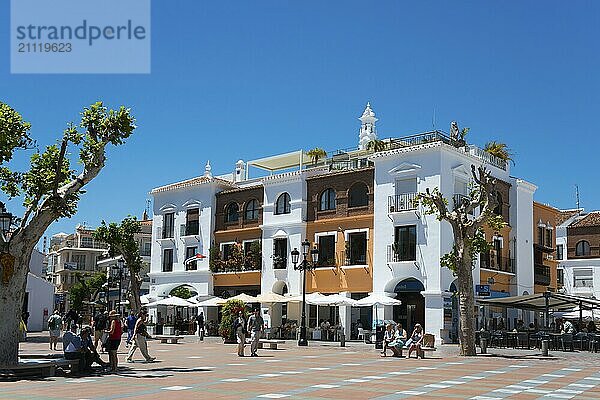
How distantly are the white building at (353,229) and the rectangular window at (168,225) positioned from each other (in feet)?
0.24

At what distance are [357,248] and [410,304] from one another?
451 cm

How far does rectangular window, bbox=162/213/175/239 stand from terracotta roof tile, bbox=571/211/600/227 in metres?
34.1

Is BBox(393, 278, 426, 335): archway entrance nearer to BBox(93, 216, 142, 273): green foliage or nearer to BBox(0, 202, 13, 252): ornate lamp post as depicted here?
BBox(93, 216, 142, 273): green foliage

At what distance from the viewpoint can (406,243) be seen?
1614 inches

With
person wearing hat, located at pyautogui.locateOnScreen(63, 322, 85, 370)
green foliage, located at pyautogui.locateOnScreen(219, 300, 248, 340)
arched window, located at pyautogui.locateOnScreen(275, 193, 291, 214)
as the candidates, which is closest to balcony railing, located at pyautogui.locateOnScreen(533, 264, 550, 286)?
arched window, located at pyautogui.locateOnScreen(275, 193, 291, 214)

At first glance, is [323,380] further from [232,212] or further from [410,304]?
[232,212]

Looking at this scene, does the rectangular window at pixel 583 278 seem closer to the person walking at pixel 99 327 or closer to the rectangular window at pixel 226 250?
the rectangular window at pixel 226 250

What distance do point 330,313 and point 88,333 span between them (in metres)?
27.3

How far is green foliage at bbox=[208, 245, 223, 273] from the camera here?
50900mm

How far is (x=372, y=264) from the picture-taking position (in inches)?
1672

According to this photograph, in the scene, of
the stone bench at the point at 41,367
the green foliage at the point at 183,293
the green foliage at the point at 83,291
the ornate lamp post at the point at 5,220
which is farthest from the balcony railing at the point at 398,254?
the green foliage at the point at 83,291

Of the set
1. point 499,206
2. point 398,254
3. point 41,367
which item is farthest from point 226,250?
point 41,367

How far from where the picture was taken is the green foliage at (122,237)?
161ft

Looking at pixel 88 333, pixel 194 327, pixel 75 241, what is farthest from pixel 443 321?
pixel 75 241
